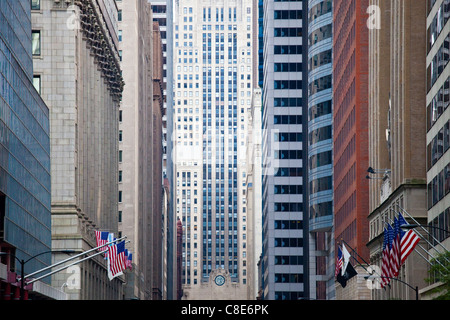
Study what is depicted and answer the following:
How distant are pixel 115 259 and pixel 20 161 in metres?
10.4

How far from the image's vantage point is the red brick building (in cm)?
9650

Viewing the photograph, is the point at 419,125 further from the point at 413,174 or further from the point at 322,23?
the point at 322,23

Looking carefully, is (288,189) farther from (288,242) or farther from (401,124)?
(401,124)

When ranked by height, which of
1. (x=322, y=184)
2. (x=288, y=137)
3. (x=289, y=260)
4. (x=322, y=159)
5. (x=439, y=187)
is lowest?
(x=439, y=187)

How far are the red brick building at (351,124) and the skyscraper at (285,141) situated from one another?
48.4 meters

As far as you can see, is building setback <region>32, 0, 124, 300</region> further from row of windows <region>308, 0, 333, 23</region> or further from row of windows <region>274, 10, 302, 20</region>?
row of windows <region>274, 10, 302, 20</region>

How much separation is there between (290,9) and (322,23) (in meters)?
40.3

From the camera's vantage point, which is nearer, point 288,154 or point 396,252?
point 396,252

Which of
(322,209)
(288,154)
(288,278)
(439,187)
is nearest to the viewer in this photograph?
(439,187)

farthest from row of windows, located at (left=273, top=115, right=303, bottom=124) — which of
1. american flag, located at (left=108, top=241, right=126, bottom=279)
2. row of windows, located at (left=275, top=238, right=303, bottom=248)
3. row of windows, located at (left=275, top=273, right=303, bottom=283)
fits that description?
american flag, located at (left=108, top=241, right=126, bottom=279)

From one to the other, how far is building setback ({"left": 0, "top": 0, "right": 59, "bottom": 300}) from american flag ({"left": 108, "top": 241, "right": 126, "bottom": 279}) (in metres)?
6.11

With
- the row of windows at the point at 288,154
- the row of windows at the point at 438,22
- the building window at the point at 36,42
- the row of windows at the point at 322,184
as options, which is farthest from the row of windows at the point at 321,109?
the row of windows at the point at 438,22

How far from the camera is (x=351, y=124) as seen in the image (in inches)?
4050

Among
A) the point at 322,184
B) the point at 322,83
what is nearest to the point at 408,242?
the point at 322,184
